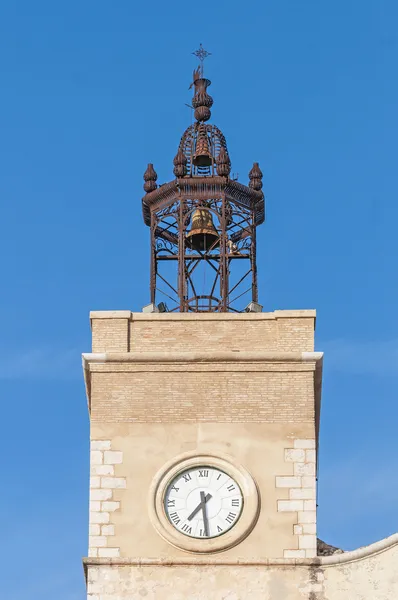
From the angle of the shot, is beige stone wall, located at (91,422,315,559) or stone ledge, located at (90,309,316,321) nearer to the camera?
beige stone wall, located at (91,422,315,559)

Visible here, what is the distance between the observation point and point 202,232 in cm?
3934

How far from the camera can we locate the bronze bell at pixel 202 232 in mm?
39375

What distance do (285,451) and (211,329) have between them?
2.52 m

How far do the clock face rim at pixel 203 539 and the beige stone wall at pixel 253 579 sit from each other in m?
0.32

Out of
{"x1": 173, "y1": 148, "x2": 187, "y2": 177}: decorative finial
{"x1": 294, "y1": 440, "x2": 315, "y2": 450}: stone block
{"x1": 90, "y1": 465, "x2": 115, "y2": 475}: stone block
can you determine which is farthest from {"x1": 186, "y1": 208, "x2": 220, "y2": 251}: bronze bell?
{"x1": 90, "y1": 465, "x2": 115, "y2": 475}: stone block

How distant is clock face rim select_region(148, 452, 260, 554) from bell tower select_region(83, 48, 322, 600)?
16 millimetres

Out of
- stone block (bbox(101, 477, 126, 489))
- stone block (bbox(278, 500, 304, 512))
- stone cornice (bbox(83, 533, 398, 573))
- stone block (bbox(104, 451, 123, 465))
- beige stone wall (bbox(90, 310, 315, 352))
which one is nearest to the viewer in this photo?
stone cornice (bbox(83, 533, 398, 573))

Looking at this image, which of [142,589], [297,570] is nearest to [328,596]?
[297,570]

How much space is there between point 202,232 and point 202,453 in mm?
5247

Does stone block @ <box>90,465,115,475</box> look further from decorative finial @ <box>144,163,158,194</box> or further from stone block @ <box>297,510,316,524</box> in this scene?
decorative finial @ <box>144,163,158,194</box>


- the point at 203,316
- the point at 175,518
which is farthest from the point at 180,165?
the point at 175,518

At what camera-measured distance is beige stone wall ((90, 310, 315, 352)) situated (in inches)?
1441

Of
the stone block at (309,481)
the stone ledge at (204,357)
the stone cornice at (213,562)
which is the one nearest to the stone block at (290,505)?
→ the stone block at (309,481)

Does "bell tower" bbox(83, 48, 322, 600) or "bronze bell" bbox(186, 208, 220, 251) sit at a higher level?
"bronze bell" bbox(186, 208, 220, 251)
